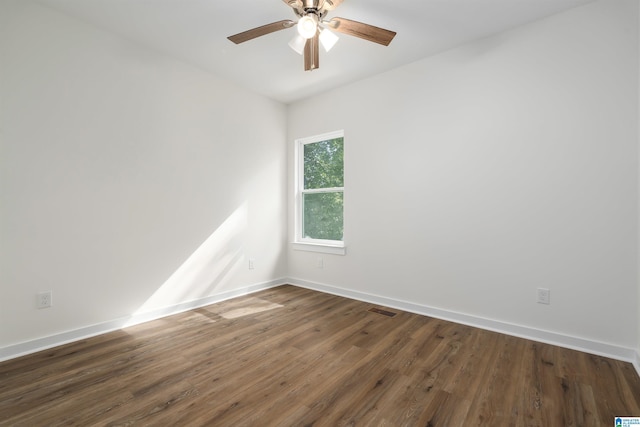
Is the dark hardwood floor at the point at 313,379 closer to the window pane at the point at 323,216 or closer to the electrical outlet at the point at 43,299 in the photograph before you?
the electrical outlet at the point at 43,299

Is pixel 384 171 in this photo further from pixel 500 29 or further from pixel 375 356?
pixel 375 356

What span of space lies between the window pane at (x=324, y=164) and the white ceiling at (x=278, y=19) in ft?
3.22

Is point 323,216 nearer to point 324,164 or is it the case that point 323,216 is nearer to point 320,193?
point 320,193

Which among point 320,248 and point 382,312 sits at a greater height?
point 320,248

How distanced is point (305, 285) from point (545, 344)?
2.68 m

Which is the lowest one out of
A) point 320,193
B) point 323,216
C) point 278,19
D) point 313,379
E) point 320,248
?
point 313,379

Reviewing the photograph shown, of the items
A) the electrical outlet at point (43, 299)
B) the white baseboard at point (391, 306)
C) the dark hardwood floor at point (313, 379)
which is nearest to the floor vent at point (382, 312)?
the white baseboard at point (391, 306)

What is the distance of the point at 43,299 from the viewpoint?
232 cm

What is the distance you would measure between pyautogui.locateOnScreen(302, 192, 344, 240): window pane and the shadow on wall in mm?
933

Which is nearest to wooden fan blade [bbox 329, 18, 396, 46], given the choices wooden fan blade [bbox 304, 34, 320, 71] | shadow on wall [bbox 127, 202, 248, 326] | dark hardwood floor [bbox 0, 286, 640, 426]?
wooden fan blade [bbox 304, 34, 320, 71]

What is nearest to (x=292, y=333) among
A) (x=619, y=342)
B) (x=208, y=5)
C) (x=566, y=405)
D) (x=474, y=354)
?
(x=474, y=354)

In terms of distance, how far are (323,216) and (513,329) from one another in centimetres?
245

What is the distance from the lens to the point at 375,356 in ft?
7.29

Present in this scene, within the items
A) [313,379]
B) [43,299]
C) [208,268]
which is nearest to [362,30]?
[313,379]
